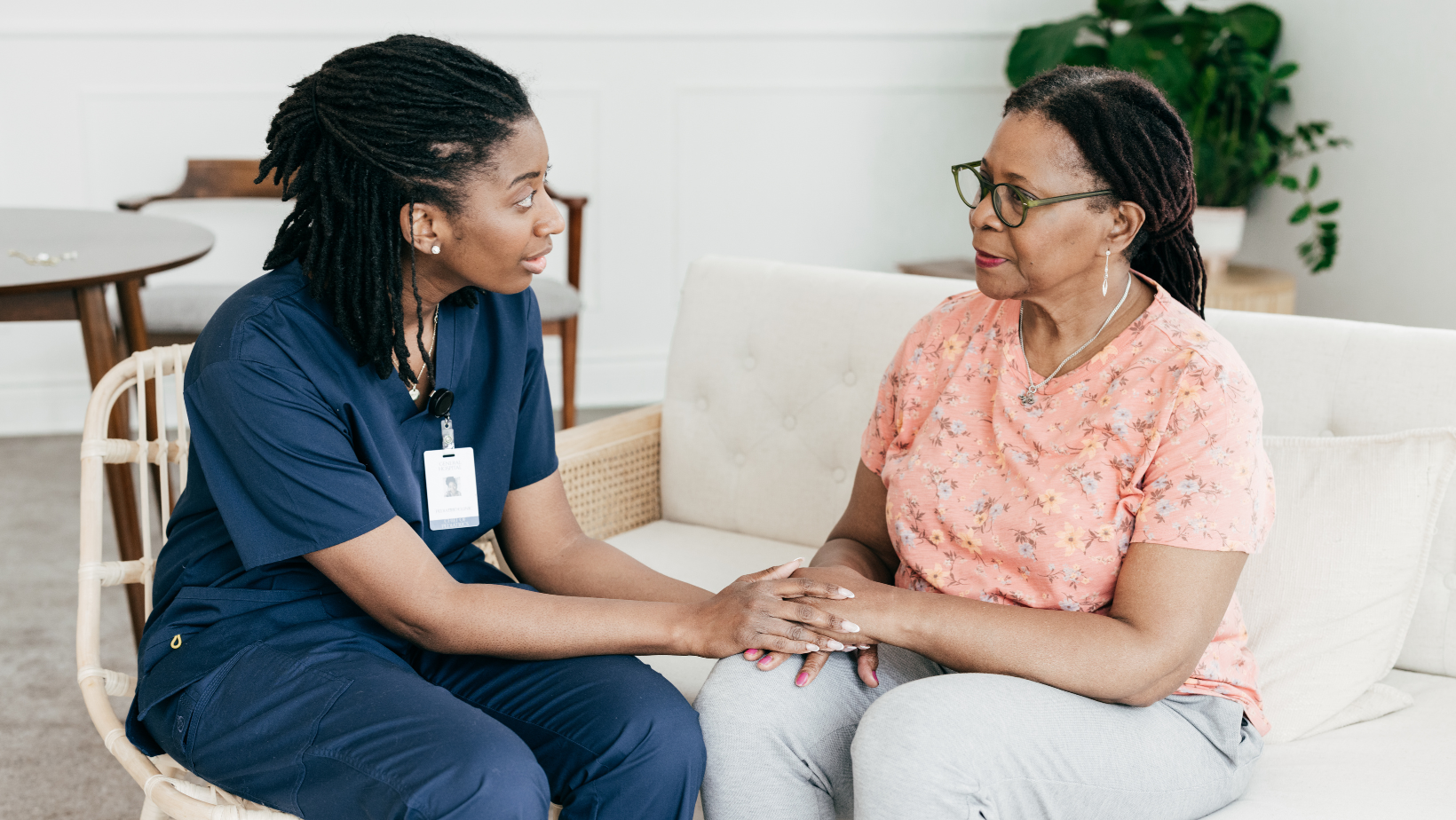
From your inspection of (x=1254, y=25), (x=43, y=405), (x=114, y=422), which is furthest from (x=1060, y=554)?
(x=43, y=405)

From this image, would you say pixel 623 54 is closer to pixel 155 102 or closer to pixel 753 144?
pixel 753 144

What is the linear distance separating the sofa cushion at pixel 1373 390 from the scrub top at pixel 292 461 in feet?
3.23

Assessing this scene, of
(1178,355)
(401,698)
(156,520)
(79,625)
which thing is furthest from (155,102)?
(1178,355)

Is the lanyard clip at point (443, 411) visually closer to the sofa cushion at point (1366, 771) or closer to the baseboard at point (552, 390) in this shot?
the sofa cushion at point (1366, 771)

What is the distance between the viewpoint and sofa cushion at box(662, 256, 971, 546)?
1.87 meters

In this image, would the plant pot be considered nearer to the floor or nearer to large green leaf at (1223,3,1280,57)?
large green leaf at (1223,3,1280,57)

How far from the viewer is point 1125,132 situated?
124 cm

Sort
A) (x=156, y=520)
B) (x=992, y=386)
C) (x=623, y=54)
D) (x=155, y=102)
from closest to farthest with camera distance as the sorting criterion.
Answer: (x=992, y=386) < (x=156, y=520) < (x=155, y=102) < (x=623, y=54)

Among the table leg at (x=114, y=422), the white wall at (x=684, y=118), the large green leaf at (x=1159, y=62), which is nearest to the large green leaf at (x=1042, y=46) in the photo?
the large green leaf at (x=1159, y=62)

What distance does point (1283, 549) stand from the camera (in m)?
1.47

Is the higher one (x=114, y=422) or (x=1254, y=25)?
(x=1254, y=25)

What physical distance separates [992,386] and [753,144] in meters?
2.78

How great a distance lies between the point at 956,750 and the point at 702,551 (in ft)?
2.67

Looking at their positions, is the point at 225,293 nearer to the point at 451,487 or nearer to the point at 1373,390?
the point at 451,487
